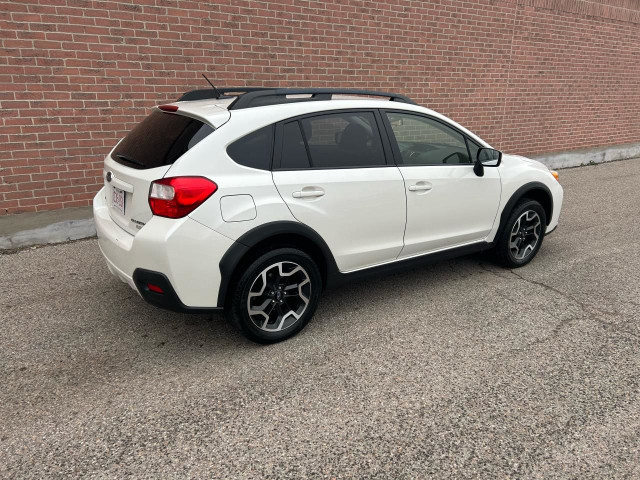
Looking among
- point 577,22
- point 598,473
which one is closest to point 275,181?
point 598,473

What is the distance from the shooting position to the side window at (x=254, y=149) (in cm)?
302

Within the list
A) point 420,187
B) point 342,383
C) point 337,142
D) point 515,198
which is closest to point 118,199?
point 337,142

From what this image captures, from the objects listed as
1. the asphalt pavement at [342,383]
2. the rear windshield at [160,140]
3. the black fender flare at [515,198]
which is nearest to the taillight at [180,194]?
the rear windshield at [160,140]

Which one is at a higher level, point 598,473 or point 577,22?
point 577,22

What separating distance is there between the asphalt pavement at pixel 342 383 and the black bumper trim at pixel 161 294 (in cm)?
41

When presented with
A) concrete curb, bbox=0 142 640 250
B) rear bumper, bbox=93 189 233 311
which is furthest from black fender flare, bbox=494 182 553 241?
concrete curb, bbox=0 142 640 250

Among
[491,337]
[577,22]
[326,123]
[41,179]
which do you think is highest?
[577,22]

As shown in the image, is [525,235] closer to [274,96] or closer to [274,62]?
[274,96]

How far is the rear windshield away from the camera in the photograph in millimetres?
2979

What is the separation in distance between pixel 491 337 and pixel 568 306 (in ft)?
3.07

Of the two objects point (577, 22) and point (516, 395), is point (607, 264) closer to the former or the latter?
point (516, 395)

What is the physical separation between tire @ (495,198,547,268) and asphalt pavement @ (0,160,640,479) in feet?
0.81

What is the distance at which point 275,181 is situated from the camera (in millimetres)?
3090

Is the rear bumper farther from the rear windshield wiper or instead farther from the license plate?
the rear windshield wiper
